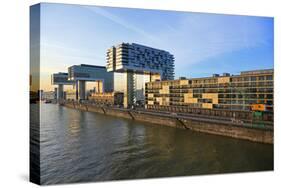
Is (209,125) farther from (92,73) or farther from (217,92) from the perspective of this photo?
(92,73)

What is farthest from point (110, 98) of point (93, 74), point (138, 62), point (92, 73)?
point (138, 62)

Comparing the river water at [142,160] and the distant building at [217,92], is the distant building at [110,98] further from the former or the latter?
the river water at [142,160]

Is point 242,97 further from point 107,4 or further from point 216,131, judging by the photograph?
point 107,4

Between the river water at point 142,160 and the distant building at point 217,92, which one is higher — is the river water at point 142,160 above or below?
below

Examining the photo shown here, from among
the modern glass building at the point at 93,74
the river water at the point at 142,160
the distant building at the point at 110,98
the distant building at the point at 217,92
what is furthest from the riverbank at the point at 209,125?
the distant building at the point at 110,98

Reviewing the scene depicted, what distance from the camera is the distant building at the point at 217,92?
711 centimetres

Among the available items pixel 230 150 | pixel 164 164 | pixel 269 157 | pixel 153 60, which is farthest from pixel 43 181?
pixel 153 60

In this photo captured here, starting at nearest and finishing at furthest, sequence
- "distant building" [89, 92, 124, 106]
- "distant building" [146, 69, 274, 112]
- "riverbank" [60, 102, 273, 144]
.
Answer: "distant building" [146, 69, 274, 112]
"riverbank" [60, 102, 273, 144]
"distant building" [89, 92, 124, 106]

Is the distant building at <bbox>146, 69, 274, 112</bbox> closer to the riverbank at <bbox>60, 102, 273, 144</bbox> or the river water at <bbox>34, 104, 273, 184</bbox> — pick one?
the riverbank at <bbox>60, 102, 273, 144</bbox>

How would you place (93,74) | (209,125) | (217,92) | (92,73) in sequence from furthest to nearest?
(93,74)
(92,73)
(217,92)
(209,125)

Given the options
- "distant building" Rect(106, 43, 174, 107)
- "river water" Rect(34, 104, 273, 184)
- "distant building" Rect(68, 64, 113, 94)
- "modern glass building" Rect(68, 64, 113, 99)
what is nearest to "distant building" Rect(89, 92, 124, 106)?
"modern glass building" Rect(68, 64, 113, 99)

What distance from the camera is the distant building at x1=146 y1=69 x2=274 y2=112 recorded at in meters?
7.11

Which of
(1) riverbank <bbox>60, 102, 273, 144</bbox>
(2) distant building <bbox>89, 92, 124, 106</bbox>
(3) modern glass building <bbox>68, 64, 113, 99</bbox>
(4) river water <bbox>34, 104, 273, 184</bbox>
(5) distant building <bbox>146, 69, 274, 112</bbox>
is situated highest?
(3) modern glass building <bbox>68, 64, 113, 99</bbox>

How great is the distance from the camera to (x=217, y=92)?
11531 mm
